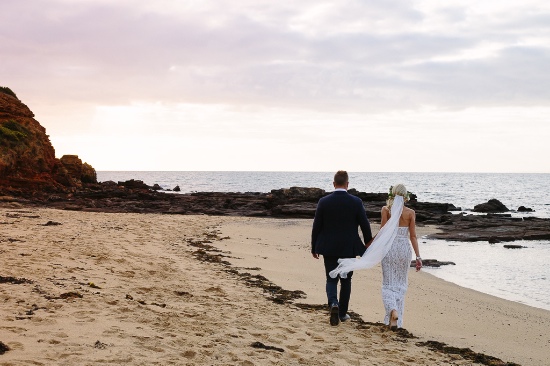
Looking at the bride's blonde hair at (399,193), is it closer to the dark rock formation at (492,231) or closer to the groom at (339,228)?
the groom at (339,228)

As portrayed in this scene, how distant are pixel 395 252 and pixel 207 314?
113 inches

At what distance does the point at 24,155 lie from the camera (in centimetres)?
3828

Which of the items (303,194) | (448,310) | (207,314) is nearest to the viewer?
(207,314)

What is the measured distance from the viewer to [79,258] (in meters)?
10.8

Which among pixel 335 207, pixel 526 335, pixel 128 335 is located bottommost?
pixel 526 335

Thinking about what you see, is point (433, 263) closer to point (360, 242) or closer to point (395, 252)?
point (395, 252)

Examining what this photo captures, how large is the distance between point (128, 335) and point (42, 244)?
6538 millimetres

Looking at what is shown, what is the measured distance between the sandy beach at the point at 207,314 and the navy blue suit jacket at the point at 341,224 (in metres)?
1.11

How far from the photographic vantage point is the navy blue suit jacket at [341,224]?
27.0 ft

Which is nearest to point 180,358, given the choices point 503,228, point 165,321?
point 165,321

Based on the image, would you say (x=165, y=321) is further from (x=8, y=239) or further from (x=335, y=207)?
(x=8, y=239)

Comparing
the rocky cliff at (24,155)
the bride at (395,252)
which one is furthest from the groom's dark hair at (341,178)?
the rocky cliff at (24,155)

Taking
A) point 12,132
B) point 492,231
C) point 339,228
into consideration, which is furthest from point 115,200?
point 339,228

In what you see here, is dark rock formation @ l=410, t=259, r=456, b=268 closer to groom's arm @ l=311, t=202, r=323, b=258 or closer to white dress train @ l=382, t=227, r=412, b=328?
white dress train @ l=382, t=227, r=412, b=328
